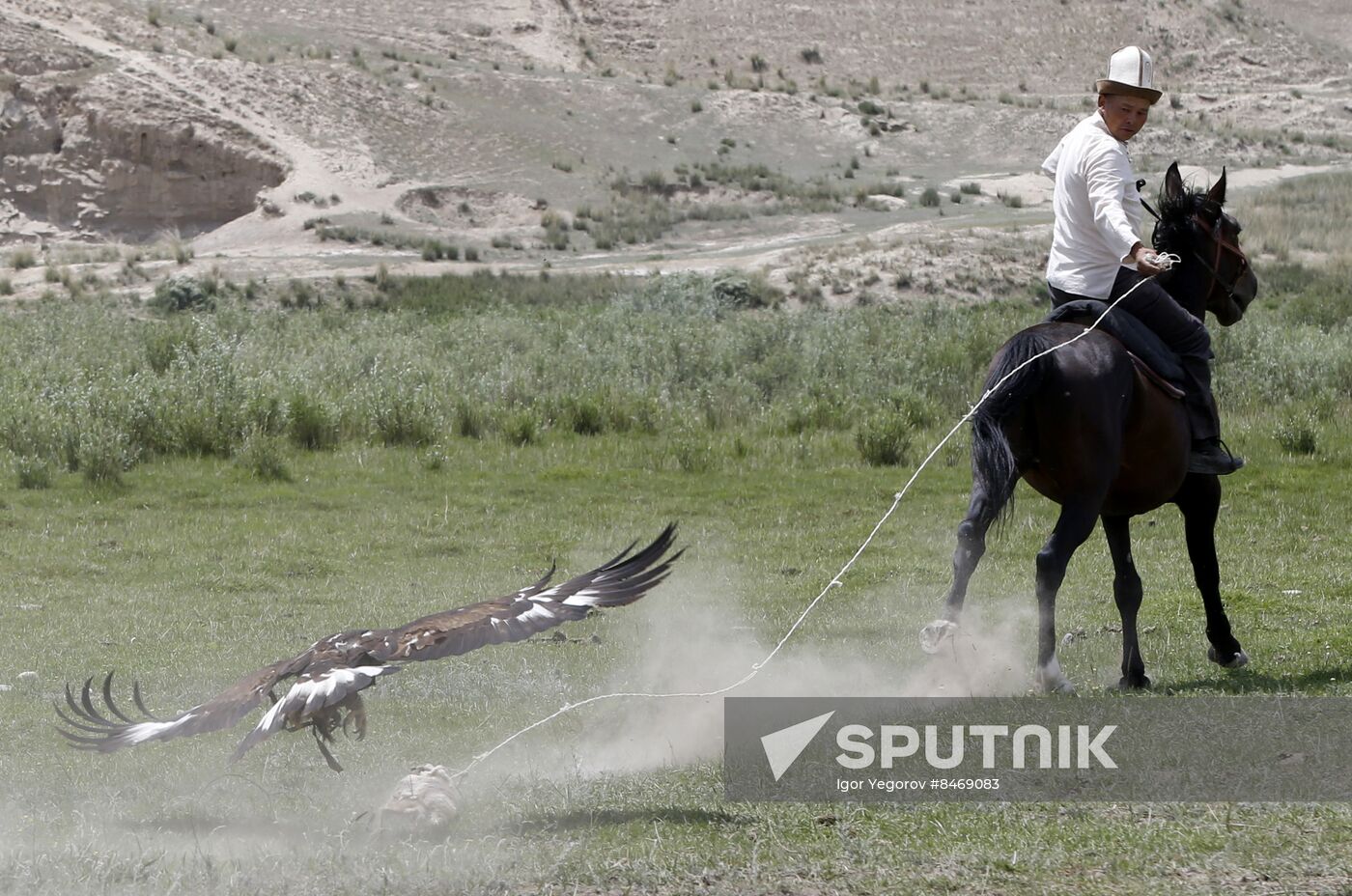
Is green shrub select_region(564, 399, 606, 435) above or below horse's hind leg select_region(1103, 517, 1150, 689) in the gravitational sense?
below

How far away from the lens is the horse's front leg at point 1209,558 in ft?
27.4

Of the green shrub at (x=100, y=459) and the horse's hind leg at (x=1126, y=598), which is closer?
the horse's hind leg at (x=1126, y=598)

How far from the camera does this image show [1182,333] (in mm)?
7941

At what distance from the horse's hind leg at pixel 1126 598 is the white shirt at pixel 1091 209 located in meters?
1.36

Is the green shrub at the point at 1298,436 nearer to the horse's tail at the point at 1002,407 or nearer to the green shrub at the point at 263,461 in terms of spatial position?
the horse's tail at the point at 1002,407

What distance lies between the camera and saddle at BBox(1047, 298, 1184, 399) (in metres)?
7.79

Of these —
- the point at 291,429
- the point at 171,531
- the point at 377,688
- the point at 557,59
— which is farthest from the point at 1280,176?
the point at 377,688

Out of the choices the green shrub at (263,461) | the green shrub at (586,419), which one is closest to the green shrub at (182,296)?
the green shrub at (586,419)

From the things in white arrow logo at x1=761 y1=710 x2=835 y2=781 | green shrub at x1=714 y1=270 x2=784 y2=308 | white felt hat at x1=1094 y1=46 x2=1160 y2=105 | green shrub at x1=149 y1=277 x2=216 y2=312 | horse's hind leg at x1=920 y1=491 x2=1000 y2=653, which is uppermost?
white felt hat at x1=1094 y1=46 x2=1160 y2=105

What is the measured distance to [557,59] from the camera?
240ft

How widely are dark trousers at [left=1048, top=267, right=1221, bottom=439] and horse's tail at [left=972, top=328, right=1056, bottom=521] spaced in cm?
64

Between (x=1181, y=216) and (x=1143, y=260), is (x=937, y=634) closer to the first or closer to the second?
(x=1143, y=260)

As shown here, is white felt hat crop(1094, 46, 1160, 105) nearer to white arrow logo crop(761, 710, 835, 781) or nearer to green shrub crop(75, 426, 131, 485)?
white arrow logo crop(761, 710, 835, 781)

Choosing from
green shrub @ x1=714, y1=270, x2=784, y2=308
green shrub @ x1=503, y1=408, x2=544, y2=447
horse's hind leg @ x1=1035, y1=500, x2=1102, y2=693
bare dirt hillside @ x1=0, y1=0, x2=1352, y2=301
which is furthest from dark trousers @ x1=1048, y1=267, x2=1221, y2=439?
bare dirt hillside @ x1=0, y1=0, x2=1352, y2=301
